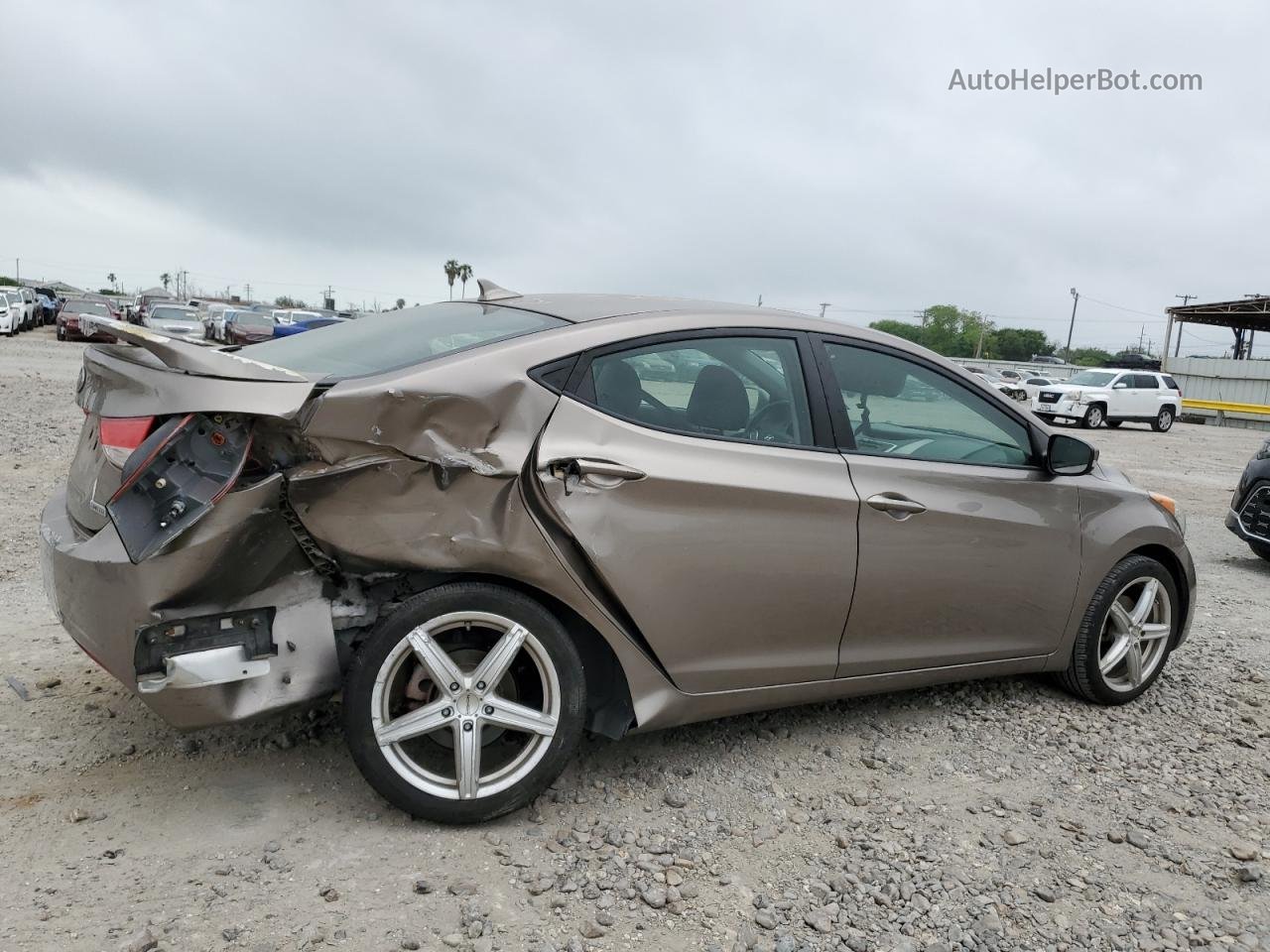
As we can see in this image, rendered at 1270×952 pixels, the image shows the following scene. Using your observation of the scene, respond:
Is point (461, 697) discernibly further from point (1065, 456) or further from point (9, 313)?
point (9, 313)

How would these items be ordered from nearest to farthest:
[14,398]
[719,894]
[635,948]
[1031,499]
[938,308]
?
[635,948] < [719,894] < [1031,499] < [14,398] < [938,308]

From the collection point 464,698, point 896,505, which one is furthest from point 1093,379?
point 464,698

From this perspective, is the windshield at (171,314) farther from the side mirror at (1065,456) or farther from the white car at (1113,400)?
the side mirror at (1065,456)

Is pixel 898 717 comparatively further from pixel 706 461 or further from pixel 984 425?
pixel 706 461

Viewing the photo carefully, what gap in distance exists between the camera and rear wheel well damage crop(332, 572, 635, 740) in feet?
9.39

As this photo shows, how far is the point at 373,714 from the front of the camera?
9.02ft

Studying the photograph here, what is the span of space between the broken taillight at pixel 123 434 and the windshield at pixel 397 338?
19.4 inches

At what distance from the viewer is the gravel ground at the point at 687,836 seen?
250cm

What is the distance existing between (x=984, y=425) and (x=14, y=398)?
1405cm

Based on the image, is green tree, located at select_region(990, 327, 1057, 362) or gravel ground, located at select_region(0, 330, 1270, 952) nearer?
gravel ground, located at select_region(0, 330, 1270, 952)

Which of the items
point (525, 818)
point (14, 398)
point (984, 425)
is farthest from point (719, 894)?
point (14, 398)

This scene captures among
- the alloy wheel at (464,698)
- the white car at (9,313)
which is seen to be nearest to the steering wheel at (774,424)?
the alloy wheel at (464,698)

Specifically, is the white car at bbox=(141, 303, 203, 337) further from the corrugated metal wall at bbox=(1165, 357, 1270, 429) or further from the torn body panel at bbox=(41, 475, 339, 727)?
the corrugated metal wall at bbox=(1165, 357, 1270, 429)

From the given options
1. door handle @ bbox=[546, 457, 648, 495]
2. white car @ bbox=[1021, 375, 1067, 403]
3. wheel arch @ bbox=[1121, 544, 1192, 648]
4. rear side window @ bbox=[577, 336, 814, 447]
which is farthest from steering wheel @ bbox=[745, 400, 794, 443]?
white car @ bbox=[1021, 375, 1067, 403]
